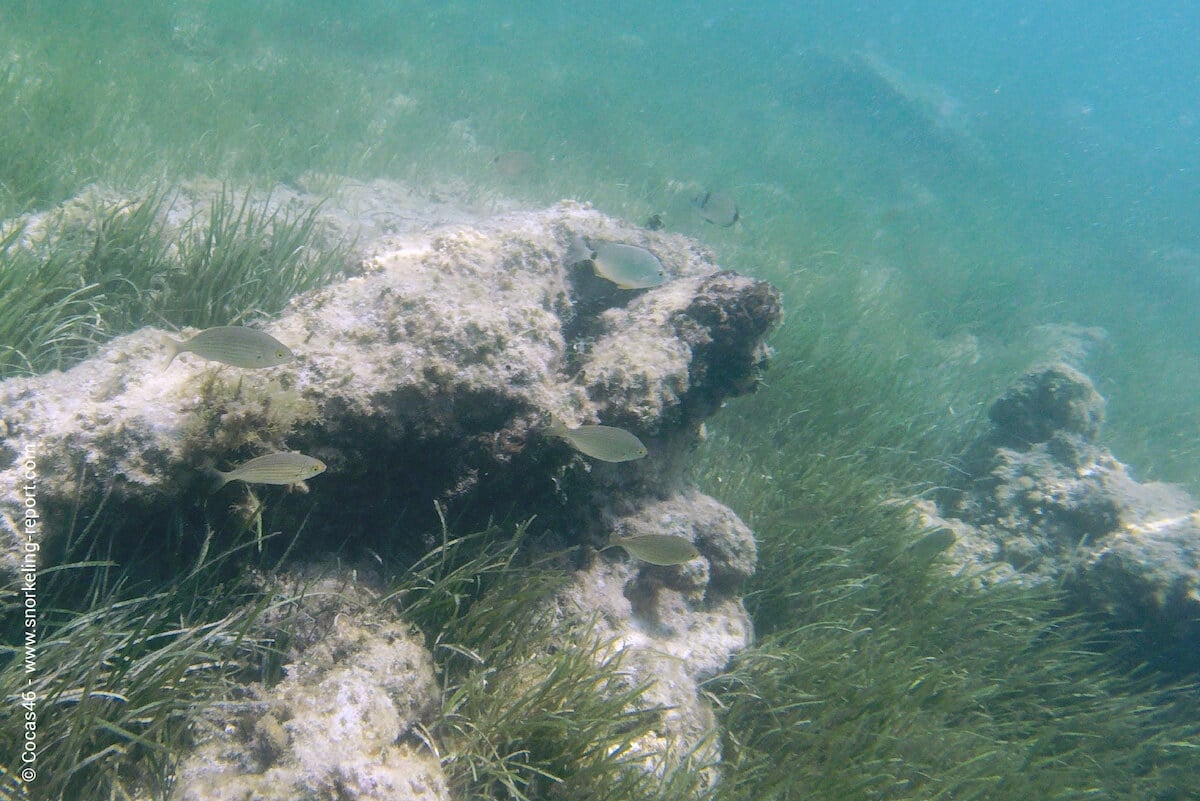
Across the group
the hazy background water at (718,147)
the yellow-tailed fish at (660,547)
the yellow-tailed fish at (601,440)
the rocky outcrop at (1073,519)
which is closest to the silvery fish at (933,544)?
the rocky outcrop at (1073,519)

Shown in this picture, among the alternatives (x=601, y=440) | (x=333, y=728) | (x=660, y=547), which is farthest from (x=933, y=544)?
(x=333, y=728)

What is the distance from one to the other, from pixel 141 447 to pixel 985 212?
28.7 m

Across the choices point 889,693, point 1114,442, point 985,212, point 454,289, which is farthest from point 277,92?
point 985,212

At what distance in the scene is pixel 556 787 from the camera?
2408 millimetres

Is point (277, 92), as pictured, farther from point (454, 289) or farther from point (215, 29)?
point (454, 289)

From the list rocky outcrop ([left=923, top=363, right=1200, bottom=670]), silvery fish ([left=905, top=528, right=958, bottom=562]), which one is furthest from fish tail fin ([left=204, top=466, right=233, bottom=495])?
rocky outcrop ([left=923, top=363, right=1200, bottom=670])

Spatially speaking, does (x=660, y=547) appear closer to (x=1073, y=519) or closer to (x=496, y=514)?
(x=496, y=514)

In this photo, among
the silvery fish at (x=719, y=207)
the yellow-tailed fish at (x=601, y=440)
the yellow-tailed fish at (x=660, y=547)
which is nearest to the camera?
the yellow-tailed fish at (x=601, y=440)

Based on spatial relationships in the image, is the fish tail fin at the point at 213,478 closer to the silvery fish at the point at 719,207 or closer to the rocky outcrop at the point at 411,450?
the rocky outcrop at the point at 411,450

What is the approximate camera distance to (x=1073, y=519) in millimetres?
5711

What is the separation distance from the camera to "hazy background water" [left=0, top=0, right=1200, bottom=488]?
8.75 metres

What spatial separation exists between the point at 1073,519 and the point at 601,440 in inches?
225

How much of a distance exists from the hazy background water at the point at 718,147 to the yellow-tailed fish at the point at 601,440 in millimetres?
4084

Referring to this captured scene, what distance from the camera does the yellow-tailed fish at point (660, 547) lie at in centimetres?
300
